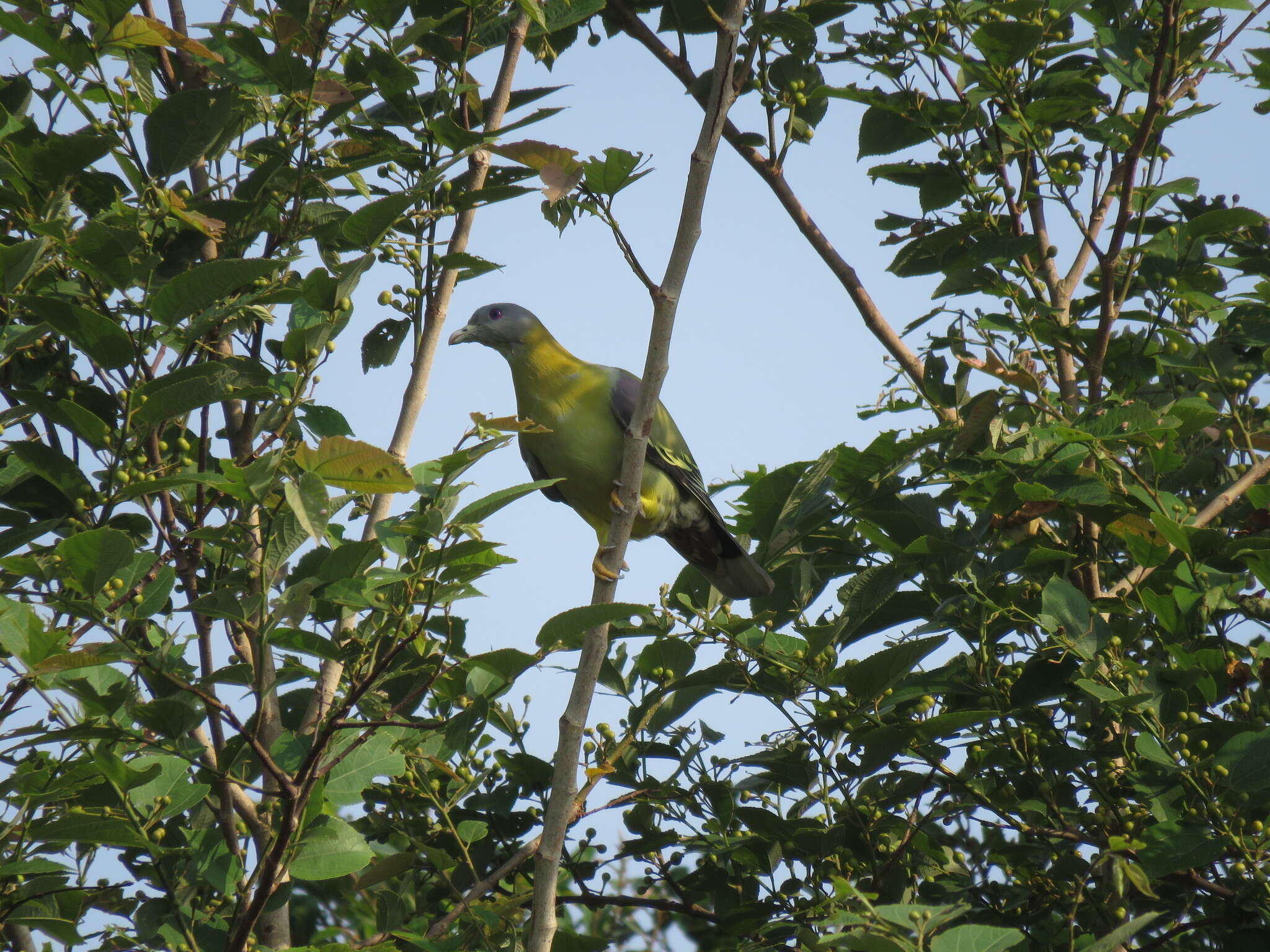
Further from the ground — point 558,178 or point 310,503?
point 558,178

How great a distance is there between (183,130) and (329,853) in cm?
172

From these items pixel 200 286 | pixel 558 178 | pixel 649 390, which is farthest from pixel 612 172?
pixel 200 286

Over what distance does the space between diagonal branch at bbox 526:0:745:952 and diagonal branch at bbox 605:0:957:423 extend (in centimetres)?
137

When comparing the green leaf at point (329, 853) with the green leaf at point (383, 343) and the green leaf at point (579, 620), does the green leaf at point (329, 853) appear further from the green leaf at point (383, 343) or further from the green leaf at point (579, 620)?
the green leaf at point (383, 343)

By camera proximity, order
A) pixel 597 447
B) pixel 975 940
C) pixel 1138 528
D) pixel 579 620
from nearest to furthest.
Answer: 1. pixel 975 940
2. pixel 579 620
3. pixel 1138 528
4. pixel 597 447

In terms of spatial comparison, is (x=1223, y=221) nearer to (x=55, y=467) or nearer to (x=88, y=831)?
(x=55, y=467)

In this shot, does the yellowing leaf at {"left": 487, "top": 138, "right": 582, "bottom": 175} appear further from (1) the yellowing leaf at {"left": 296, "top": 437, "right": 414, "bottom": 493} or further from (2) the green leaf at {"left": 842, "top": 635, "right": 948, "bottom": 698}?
(2) the green leaf at {"left": 842, "top": 635, "right": 948, "bottom": 698}

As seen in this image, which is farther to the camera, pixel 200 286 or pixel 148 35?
pixel 148 35

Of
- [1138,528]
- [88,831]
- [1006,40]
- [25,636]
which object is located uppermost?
[1006,40]

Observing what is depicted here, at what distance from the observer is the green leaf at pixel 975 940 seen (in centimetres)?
188

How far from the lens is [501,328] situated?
5.31 meters

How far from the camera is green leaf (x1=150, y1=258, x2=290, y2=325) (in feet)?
7.81

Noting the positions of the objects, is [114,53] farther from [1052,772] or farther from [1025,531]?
[1052,772]

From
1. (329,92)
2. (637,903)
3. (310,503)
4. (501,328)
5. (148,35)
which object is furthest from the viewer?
(501,328)
